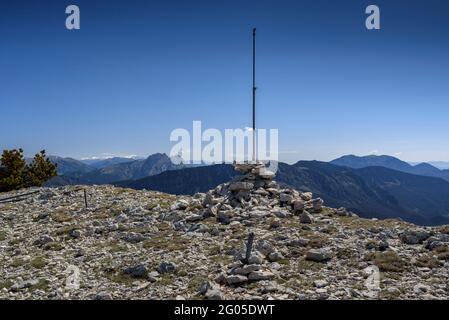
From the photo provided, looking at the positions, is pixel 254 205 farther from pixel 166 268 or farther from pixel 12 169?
pixel 12 169

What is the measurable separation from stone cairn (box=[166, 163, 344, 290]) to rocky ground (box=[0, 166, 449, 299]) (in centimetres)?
9

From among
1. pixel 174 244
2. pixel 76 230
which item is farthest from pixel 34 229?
pixel 174 244

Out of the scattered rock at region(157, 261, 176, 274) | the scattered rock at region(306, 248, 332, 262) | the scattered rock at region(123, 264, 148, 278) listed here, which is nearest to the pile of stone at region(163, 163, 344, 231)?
the scattered rock at region(306, 248, 332, 262)

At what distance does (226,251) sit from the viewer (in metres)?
21.6

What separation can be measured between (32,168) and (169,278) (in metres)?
59.8

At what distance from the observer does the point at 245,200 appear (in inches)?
1266

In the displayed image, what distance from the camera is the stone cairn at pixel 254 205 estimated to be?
22.0 m

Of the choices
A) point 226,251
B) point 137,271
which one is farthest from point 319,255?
point 137,271

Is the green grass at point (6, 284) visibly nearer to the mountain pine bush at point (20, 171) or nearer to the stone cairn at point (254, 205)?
the stone cairn at point (254, 205)

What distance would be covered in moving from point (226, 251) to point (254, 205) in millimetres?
10078

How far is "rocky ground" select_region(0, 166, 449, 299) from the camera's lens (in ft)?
53.4

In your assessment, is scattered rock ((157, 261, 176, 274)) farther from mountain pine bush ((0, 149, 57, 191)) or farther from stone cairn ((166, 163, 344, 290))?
mountain pine bush ((0, 149, 57, 191))
